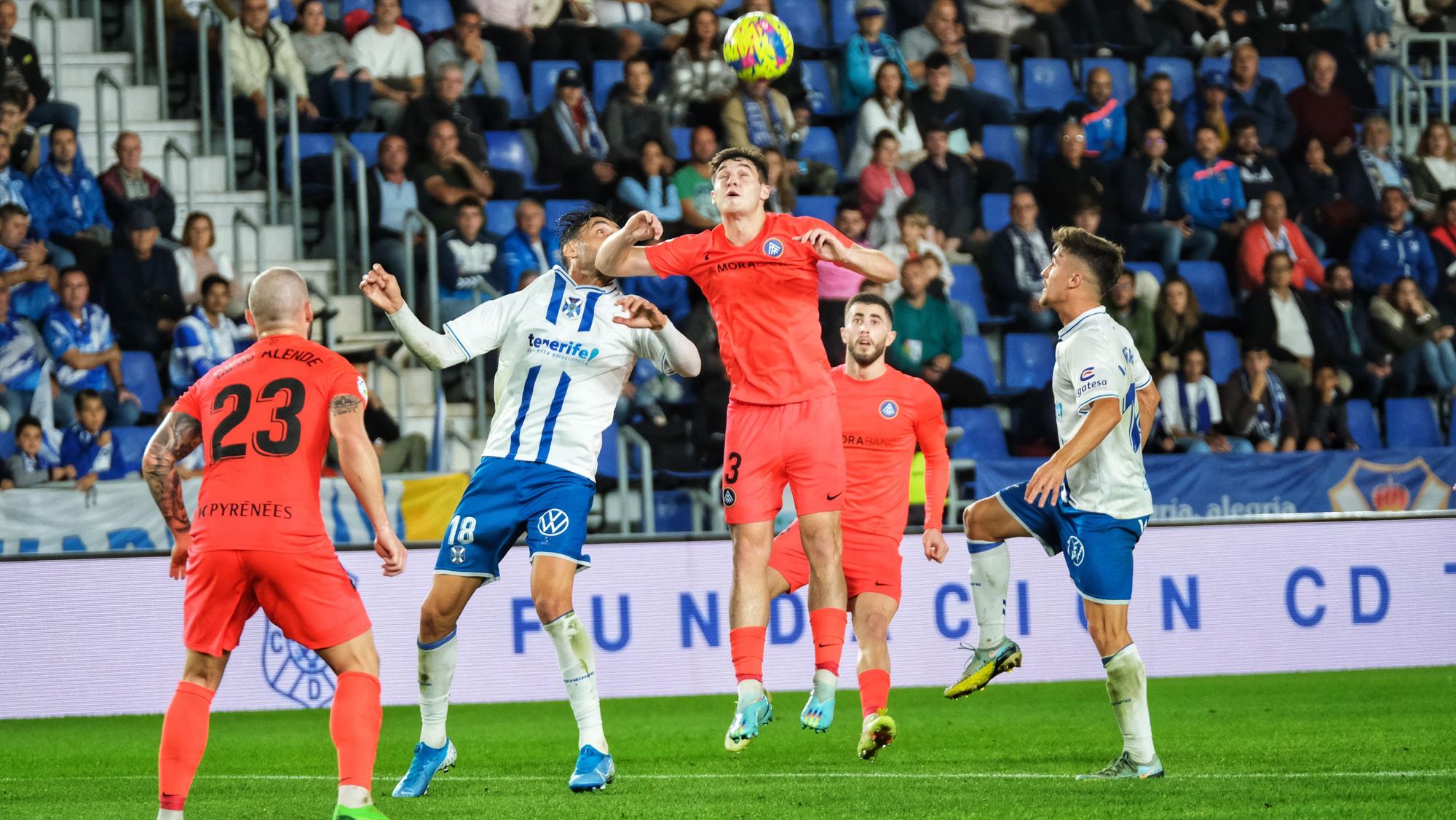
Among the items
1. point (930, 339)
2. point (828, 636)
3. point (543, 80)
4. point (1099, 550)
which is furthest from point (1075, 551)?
point (543, 80)

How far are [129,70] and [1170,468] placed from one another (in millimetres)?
10025

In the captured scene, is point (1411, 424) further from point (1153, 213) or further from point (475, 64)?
point (475, 64)

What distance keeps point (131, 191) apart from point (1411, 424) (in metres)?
11.6

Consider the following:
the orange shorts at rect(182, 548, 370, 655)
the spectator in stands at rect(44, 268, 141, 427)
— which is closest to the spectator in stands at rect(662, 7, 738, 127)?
the spectator in stands at rect(44, 268, 141, 427)

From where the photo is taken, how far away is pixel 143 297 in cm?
1416

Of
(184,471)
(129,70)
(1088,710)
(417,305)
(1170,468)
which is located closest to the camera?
(1088,710)

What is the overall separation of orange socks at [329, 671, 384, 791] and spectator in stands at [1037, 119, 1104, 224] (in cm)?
1208

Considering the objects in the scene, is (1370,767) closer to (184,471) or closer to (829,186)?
(184,471)

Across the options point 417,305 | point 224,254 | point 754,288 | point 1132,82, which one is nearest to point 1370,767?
point 754,288

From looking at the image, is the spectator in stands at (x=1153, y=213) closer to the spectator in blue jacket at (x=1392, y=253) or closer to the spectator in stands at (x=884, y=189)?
the spectator in blue jacket at (x=1392, y=253)

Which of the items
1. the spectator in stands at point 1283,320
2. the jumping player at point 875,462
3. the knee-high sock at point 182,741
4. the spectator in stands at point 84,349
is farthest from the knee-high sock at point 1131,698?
the spectator in stands at point 1283,320

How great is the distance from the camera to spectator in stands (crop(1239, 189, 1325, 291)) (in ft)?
56.1

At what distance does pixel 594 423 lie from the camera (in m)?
7.52

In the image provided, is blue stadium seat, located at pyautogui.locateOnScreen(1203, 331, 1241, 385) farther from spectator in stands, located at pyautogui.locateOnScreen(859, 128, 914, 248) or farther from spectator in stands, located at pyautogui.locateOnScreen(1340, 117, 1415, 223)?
spectator in stands, located at pyautogui.locateOnScreen(859, 128, 914, 248)
